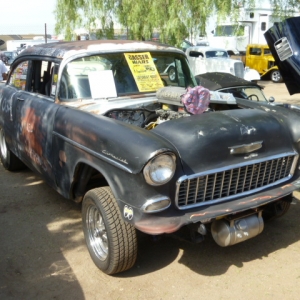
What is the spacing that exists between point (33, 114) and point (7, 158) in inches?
69.2

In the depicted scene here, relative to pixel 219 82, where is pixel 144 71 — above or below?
above

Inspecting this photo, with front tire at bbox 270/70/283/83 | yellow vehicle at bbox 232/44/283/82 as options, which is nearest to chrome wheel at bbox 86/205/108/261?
front tire at bbox 270/70/283/83

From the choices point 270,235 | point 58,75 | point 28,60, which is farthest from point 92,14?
point 270,235

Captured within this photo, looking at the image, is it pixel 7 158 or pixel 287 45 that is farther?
pixel 7 158

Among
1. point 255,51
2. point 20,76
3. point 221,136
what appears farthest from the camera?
point 255,51

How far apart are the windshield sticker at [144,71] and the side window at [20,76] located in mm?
1467

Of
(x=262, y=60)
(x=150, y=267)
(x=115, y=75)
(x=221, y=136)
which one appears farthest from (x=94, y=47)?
(x=262, y=60)

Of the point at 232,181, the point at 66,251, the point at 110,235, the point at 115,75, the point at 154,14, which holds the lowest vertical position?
the point at 66,251

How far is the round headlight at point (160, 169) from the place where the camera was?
2.89 m

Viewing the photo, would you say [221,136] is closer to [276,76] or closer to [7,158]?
[7,158]

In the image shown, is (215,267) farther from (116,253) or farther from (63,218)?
(63,218)

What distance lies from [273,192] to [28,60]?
3340 mm

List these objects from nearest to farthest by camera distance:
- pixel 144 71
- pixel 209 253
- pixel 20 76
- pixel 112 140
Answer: pixel 112 140, pixel 209 253, pixel 144 71, pixel 20 76

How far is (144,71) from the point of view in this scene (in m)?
4.60
